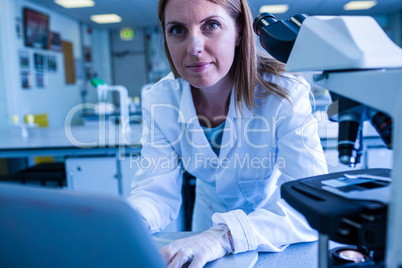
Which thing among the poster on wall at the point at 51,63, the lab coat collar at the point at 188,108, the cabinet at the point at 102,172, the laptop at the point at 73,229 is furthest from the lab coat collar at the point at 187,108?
the poster on wall at the point at 51,63

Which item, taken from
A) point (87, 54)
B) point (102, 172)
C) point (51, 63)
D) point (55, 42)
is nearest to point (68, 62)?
point (55, 42)

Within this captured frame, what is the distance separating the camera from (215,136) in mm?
1219

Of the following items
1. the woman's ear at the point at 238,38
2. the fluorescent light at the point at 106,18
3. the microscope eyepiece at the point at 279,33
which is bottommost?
the microscope eyepiece at the point at 279,33

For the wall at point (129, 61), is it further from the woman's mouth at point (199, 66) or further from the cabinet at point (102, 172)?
the woman's mouth at point (199, 66)

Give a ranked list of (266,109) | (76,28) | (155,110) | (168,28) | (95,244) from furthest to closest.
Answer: (76,28), (155,110), (266,109), (168,28), (95,244)

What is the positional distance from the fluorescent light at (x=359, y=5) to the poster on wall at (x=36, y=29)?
5631mm

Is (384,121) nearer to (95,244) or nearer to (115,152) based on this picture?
(95,244)

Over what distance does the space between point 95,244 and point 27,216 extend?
9 cm

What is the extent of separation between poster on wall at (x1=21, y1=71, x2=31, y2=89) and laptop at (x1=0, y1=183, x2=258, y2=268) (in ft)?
17.5

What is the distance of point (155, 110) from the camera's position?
1.24 meters

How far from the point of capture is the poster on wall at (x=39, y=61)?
203 inches

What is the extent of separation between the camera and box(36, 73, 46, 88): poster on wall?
5.27 metres

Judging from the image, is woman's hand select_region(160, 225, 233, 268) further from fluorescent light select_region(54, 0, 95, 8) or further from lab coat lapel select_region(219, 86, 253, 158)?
fluorescent light select_region(54, 0, 95, 8)

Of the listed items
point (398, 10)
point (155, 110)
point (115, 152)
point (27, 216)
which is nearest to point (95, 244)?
point (27, 216)
